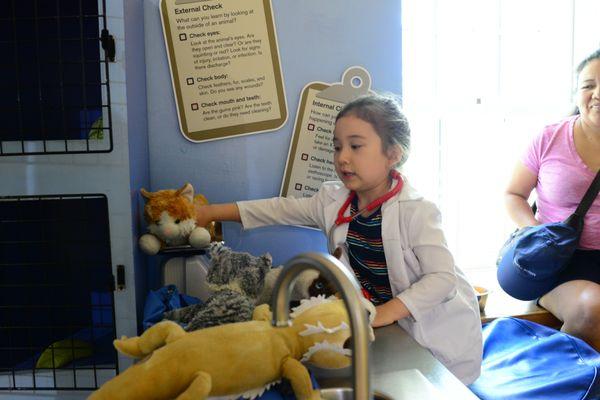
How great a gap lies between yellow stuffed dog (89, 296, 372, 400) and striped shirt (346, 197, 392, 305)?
45 cm

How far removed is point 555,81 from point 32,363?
6.96 feet

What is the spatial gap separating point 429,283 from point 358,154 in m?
0.35

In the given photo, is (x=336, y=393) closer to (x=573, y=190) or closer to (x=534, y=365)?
(x=534, y=365)

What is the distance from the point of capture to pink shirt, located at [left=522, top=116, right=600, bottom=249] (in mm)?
1906

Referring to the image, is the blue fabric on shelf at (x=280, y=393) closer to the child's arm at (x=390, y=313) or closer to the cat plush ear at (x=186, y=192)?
the child's arm at (x=390, y=313)

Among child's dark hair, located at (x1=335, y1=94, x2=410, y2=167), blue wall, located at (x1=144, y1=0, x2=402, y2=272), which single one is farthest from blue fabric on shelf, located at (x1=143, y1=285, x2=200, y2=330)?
child's dark hair, located at (x1=335, y1=94, x2=410, y2=167)

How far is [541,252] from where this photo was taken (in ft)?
5.81

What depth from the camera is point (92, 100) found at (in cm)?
143

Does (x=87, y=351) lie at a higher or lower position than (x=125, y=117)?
lower

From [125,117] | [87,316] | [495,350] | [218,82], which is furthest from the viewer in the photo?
[495,350]

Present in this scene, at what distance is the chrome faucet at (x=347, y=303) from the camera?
0.53m

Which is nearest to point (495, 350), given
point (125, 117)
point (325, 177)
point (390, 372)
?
point (325, 177)

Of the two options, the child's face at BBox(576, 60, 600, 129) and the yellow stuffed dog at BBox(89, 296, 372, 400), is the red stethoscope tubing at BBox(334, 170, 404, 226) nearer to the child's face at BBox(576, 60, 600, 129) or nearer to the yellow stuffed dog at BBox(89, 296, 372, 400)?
the yellow stuffed dog at BBox(89, 296, 372, 400)

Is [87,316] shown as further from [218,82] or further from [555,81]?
[555,81]
